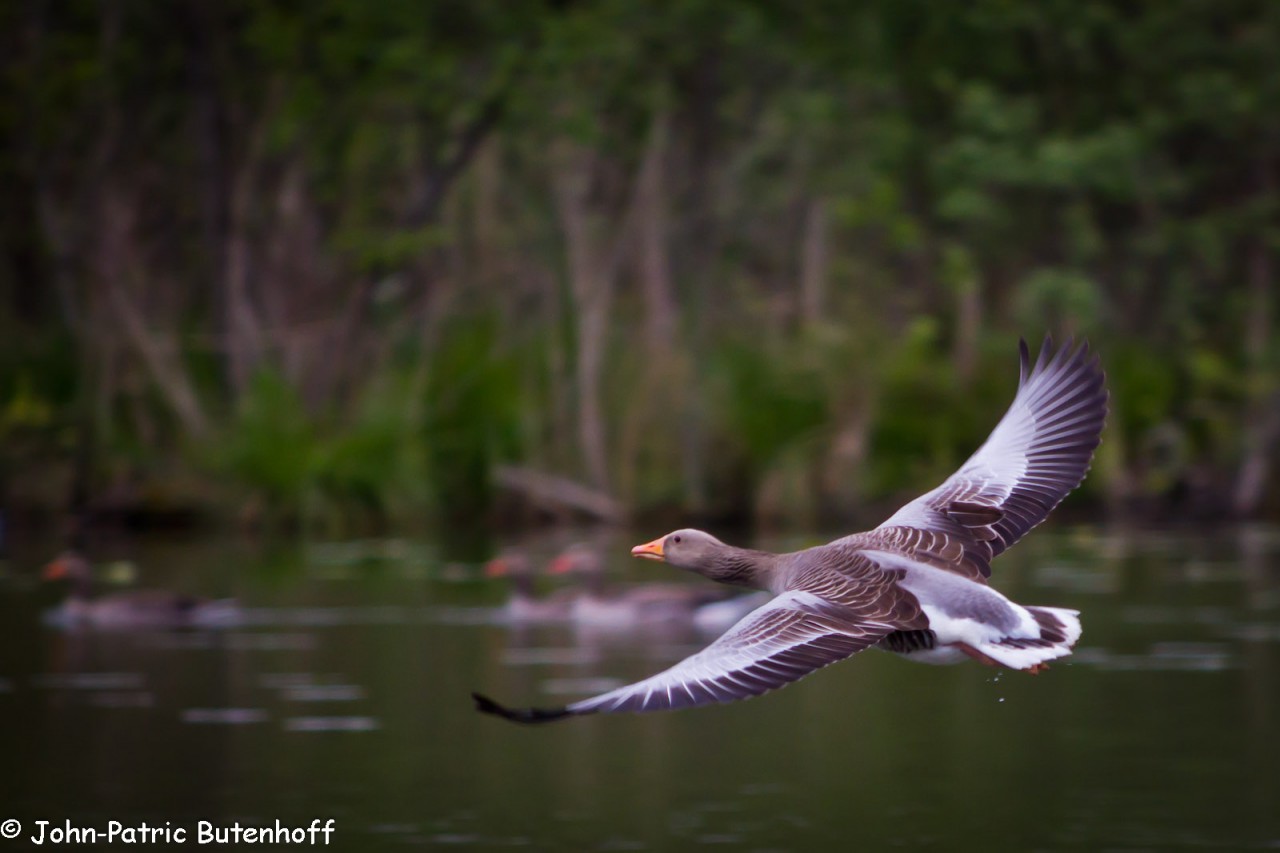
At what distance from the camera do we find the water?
1114 cm

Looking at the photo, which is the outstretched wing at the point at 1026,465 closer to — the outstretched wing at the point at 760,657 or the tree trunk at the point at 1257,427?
the outstretched wing at the point at 760,657

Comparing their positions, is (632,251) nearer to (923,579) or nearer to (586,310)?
(586,310)

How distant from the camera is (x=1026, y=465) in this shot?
917 cm

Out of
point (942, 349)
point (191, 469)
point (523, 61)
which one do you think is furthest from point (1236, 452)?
point (191, 469)

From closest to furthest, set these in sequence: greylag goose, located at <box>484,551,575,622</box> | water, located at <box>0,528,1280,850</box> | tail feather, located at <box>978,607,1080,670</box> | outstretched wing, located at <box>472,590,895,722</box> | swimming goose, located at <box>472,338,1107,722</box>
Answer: outstretched wing, located at <box>472,590,895,722</box>, swimming goose, located at <box>472,338,1107,722</box>, tail feather, located at <box>978,607,1080,670</box>, water, located at <box>0,528,1280,850</box>, greylag goose, located at <box>484,551,575,622</box>

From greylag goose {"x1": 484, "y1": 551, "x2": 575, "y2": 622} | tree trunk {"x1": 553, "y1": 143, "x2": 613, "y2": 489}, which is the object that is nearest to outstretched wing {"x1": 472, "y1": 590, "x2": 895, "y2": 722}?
greylag goose {"x1": 484, "y1": 551, "x2": 575, "y2": 622}

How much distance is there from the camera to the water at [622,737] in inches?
439

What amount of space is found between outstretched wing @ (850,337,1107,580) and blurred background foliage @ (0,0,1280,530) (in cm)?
1912

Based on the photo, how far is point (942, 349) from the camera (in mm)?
34188

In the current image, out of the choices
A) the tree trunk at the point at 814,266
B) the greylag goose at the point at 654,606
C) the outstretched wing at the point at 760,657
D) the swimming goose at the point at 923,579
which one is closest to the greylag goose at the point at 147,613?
the greylag goose at the point at 654,606

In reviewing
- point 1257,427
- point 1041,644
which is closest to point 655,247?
point 1257,427

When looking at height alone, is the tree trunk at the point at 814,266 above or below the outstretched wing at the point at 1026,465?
above

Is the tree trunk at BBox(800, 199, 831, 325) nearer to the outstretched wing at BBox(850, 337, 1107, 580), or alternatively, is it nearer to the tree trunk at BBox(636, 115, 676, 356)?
the tree trunk at BBox(636, 115, 676, 356)

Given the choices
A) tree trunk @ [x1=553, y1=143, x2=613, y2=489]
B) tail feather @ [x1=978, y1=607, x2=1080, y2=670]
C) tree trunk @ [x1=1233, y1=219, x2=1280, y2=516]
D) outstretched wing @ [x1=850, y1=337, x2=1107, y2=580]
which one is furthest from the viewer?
tree trunk @ [x1=1233, y1=219, x2=1280, y2=516]
